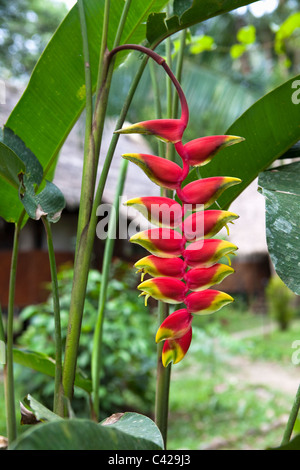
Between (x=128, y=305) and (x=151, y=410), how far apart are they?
64 cm

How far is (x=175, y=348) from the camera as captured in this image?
399mm

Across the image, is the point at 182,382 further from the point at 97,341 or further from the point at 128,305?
the point at 97,341

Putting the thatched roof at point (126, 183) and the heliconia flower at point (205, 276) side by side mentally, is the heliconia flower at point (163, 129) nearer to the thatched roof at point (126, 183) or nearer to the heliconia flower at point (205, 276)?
the heliconia flower at point (205, 276)

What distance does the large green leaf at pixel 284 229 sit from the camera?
1.38ft

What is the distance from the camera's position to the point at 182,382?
3.60m

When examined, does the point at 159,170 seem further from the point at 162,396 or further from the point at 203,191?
the point at 162,396

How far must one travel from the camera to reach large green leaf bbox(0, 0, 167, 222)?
622 millimetres

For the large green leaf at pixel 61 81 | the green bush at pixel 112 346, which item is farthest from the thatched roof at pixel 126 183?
the large green leaf at pixel 61 81

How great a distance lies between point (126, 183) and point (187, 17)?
166 inches

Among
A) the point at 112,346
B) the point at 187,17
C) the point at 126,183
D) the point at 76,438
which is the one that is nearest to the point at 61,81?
the point at 187,17

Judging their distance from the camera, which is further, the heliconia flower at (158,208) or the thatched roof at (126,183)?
the thatched roof at (126,183)

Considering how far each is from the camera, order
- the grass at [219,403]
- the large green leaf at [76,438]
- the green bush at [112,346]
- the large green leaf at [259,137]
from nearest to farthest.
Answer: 1. the large green leaf at [76,438]
2. the large green leaf at [259,137]
3. the green bush at [112,346]
4. the grass at [219,403]

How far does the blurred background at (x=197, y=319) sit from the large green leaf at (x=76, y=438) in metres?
0.20
